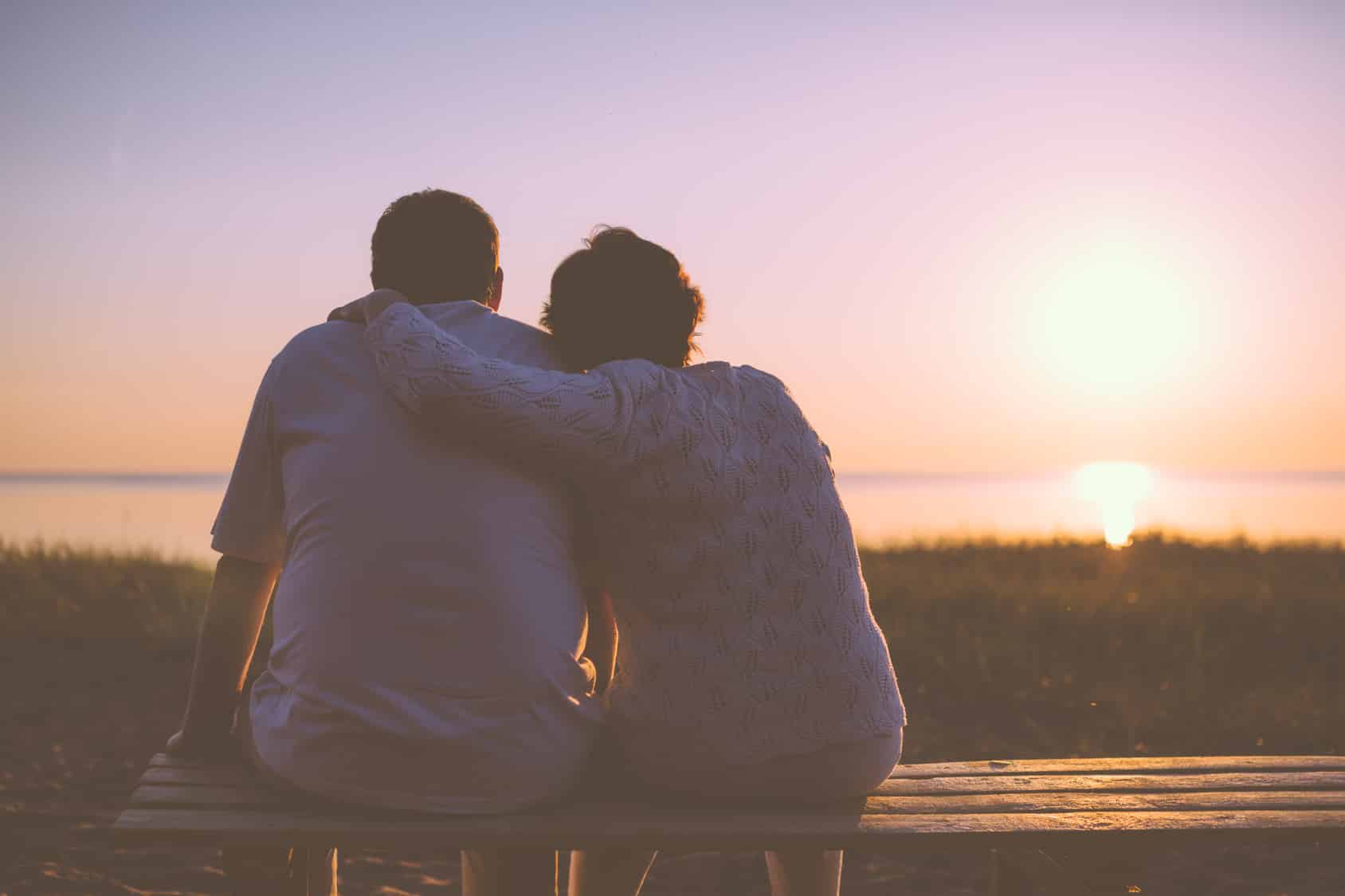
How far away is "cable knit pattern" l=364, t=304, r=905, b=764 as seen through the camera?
2.11m

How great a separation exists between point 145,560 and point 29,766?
618 centimetres

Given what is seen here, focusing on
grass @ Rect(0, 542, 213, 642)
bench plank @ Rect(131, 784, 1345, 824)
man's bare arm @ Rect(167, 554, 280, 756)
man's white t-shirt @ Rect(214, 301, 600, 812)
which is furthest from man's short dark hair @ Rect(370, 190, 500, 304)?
grass @ Rect(0, 542, 213, 642)

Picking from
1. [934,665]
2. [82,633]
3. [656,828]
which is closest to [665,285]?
[656,828]

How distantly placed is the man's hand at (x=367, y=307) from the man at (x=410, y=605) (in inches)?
1.8

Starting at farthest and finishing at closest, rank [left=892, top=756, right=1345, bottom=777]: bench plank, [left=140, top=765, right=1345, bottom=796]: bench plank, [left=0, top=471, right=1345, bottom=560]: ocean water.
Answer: [left=0, top=471, right=1345, bottom=560]: ocean water < [left=892, top=756, right=1345, bottom=777]: bench plank < [left=140, top=765, right=1345, bottom=796]: bench plank

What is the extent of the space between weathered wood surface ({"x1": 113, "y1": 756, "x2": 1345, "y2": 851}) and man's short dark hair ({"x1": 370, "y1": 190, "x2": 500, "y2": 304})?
3.70ft

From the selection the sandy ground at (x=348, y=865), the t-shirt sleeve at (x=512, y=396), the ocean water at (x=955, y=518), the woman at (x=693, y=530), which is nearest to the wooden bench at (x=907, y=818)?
the woman at (x=693, y=530)

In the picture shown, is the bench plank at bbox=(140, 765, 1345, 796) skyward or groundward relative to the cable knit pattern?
groundward

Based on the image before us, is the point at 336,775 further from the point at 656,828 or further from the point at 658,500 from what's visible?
the point at 658,500

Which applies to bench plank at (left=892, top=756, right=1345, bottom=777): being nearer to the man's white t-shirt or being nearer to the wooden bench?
the wooden bench

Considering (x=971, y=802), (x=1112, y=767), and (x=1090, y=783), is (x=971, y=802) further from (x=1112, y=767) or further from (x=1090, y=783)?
(x=1112, y=767)

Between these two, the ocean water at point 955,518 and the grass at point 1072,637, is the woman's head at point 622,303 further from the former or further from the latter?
the ocean water at point 955,518

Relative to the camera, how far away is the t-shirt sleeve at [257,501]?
234 centimetres

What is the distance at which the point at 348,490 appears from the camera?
216 centimetres
